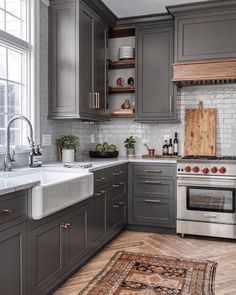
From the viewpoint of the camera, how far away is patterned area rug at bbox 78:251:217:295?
2.51m

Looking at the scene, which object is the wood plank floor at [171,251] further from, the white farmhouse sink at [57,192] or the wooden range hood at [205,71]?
the wooden range hood at [205,71]

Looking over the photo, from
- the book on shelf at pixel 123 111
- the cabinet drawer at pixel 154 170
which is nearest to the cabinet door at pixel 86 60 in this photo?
the book on shelf at pixel 123 111

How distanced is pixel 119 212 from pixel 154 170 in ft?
2.15

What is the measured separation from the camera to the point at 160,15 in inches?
164

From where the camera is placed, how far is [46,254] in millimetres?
2260

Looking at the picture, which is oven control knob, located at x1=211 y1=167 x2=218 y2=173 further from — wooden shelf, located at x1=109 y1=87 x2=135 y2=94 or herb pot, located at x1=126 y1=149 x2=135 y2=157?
wooden shelf, located at x1=109 y1=87 x2=135 y2=94

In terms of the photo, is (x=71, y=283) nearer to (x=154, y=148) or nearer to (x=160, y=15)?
(x=154, y=148)

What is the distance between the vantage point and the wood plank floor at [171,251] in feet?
8.63

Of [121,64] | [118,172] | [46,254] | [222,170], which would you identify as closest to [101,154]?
[118,172]

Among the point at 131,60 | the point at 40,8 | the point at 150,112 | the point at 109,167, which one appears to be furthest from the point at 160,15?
the point at 109,167

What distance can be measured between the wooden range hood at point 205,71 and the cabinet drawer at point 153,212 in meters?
1.50

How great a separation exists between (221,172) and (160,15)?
6.91ft

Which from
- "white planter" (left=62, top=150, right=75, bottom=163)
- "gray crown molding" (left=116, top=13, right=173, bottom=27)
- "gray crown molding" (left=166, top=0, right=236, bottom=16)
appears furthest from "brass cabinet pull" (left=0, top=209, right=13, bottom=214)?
"gray crown molding" (left=116, top=13, right=173, bottom=27)

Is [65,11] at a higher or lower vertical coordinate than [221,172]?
higher
